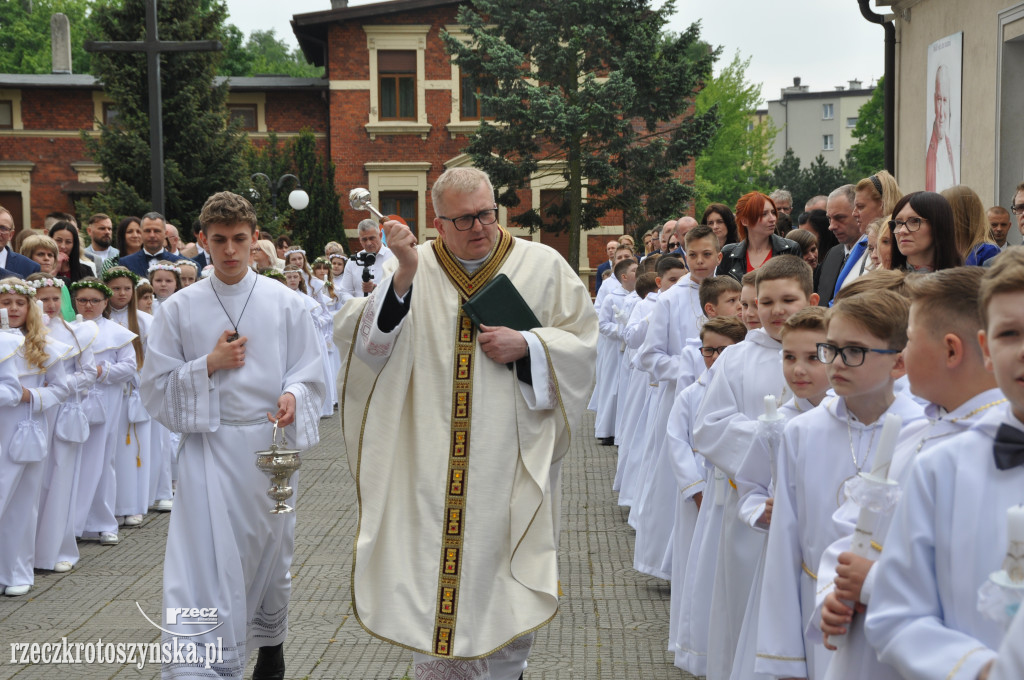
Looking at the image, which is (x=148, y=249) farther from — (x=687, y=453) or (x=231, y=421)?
(x=687, y=453)

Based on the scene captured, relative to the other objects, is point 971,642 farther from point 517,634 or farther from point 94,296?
point 94,296

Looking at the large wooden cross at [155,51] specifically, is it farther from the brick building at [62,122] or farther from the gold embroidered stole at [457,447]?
the brick building at [62,122]

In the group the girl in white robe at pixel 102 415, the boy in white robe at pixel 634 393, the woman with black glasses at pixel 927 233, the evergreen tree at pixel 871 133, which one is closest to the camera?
the woman with black glasses at pixel 927 233

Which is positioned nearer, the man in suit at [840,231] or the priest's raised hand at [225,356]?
the priest's raised hand at [225,356]

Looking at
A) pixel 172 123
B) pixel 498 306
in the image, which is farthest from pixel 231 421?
pixel 172 123

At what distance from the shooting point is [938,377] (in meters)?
2.67

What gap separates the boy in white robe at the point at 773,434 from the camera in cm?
409

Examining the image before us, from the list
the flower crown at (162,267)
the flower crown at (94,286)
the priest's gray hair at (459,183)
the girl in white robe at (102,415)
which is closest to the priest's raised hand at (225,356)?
the priest's gray hair at (459,183)

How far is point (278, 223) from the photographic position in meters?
29.5

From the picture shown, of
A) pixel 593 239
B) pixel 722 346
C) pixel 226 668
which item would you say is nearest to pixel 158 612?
pixel 226 668

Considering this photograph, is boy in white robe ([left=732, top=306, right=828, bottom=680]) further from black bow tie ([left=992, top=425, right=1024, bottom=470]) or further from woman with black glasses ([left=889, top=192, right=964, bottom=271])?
black bow tie ([left=992, top=425, right=1024, bottom=470])

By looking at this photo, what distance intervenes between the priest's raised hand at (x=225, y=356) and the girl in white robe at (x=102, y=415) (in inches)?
155

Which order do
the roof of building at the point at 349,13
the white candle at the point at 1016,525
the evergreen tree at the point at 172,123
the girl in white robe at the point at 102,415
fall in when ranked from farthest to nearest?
the roof of building at the point at 349,13 < the evergreen tree at the point at 172,123 < the girl in white robe at the point at 102,415 < the white candle at the point at 1016,525

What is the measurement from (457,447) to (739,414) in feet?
3.89
